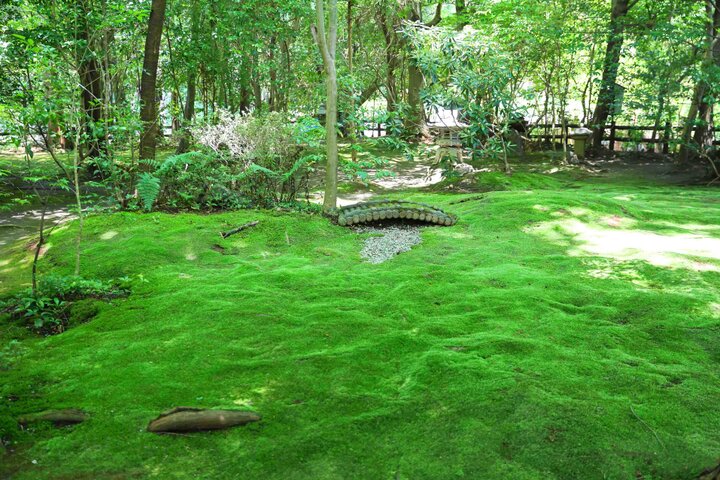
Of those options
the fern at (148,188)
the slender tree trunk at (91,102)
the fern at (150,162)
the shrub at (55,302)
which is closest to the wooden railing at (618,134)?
the fern at (150,162)

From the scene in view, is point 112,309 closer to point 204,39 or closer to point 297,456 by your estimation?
point 297,456

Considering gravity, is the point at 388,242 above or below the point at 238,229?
below

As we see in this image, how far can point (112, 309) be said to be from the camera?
4.54m

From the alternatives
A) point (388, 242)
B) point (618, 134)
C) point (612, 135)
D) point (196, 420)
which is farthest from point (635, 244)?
point (618, 134)

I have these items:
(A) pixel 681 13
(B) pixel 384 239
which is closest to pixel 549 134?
(A) pixel 681 13

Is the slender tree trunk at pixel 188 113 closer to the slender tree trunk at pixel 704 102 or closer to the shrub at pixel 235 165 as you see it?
the shrub at pixel 235 165

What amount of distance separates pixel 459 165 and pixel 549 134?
22.2 feet

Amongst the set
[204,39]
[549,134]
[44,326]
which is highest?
[204,39]

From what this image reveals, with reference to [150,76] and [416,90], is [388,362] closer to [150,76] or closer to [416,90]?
[150,76]

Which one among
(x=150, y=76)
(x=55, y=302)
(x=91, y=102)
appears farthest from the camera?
(x=150, y=76)

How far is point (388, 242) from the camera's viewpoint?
671 centimetres

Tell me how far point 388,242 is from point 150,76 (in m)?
4.80

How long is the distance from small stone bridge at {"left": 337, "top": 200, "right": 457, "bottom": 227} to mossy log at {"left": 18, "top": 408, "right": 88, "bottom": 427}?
4.82 metres

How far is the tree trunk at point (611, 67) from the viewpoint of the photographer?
42.8 ft
